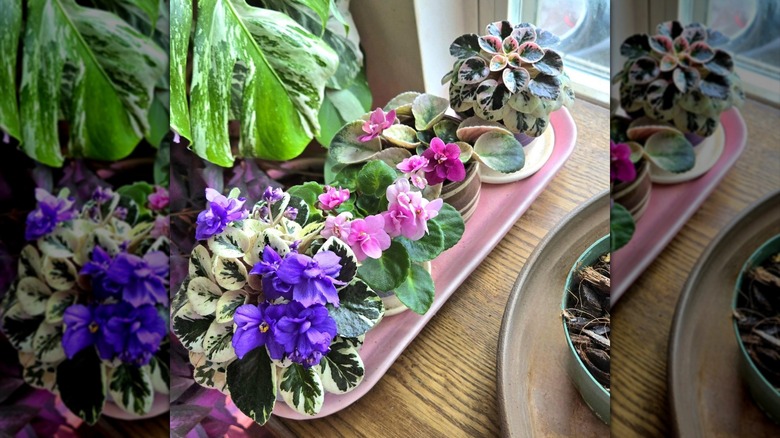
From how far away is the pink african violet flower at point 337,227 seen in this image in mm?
692

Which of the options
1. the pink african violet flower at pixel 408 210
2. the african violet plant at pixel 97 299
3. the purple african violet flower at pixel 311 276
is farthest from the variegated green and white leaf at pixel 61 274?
the pink african violet flower at pixel 408 210

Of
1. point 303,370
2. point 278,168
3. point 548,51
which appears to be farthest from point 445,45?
point 303,370

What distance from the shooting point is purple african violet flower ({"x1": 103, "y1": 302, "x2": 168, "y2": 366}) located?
10.0 inches

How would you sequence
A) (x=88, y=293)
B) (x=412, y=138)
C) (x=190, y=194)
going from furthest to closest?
(x=412, y=138) < (x=190, y=194) < (x=88, y=293)

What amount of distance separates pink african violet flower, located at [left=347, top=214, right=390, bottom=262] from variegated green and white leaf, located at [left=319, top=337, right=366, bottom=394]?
0.32 feet

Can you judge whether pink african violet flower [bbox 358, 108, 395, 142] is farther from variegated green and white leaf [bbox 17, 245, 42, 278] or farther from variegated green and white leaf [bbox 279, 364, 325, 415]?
variegated green and white leaf [bbox 17, 245, 42, 278]

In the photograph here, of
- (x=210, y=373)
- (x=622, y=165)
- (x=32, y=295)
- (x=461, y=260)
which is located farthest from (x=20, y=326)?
(x=461, y=260)

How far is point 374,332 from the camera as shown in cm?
71

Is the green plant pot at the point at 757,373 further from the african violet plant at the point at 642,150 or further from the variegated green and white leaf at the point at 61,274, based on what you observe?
the variegated green and white leaf at the point at 61,274

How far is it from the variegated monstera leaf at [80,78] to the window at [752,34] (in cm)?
23

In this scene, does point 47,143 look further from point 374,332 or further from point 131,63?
point 374,332

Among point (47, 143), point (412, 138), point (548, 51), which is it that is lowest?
point (412, 138)

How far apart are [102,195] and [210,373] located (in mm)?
426

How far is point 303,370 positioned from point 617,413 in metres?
0.37
